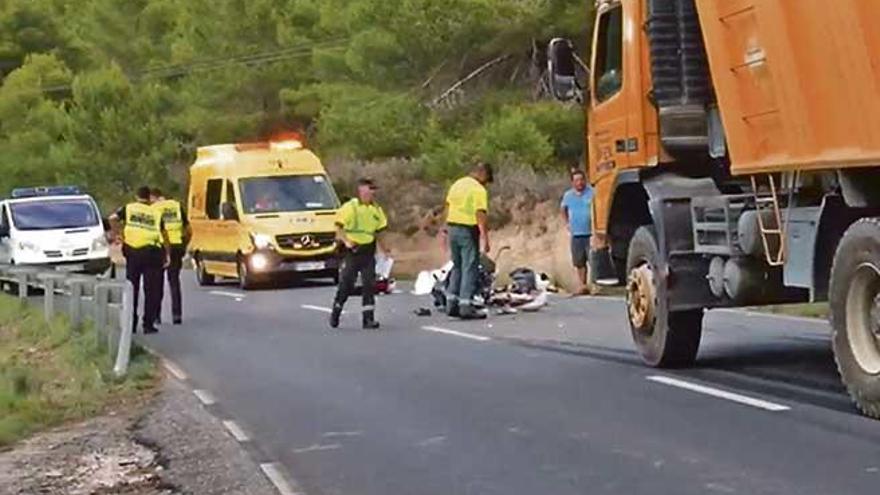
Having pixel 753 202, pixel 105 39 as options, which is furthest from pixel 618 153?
pixel 105 39

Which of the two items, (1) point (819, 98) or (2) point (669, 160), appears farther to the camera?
(2) point (669, 160)

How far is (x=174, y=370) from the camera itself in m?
16.4

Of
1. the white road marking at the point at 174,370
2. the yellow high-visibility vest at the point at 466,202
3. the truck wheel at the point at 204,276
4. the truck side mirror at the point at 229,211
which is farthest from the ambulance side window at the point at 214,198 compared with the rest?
the white road marking at the point at 174,370

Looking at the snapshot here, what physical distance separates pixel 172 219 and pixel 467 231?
12.0 feet

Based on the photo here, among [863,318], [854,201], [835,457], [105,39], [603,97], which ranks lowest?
[835,457]

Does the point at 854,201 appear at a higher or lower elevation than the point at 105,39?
lower

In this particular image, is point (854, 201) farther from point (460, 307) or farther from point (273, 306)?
point (273, 306)

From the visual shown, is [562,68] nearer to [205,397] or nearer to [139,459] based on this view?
[205,397]

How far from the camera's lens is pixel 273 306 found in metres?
25.5

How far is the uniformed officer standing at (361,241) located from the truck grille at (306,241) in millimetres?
10048

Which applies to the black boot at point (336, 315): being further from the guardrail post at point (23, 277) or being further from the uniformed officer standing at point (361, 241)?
the guardrail post at point (23, 277)

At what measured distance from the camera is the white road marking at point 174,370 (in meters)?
15.7

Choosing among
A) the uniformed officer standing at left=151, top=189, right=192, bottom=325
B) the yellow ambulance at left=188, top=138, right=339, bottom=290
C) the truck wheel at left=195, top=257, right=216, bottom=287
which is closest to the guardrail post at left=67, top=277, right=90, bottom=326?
the uniformed officer standing at left=151, top=189, right=192, bottom=325

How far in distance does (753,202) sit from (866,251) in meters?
2.00
